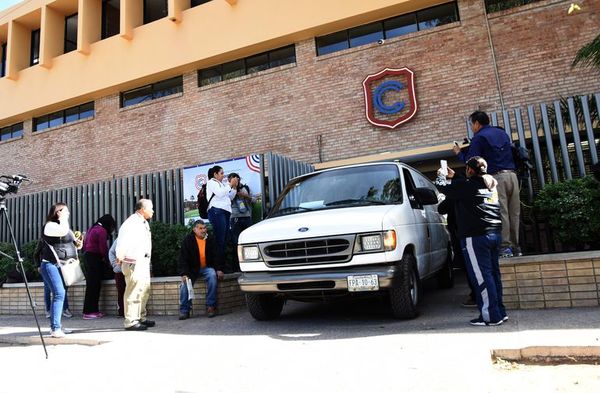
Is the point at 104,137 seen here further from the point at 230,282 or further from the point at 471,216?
the point at 471,216

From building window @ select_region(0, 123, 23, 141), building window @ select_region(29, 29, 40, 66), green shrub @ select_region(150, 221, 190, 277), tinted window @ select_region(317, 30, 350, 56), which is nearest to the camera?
green shrub @ select_region(150, 221, 190, 277)

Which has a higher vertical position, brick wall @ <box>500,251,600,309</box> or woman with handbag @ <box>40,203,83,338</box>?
woman with handbag @ <box>40,203,83,338</box>

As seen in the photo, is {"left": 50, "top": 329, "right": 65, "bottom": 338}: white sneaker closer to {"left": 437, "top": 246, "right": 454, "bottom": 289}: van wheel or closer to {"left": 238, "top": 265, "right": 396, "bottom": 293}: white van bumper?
{"left": 238, "top": 265, "right": 396, "bottom": 293}: white van bumper

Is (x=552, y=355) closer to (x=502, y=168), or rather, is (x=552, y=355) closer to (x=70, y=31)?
(x=502, y=168)

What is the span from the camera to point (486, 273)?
467 cm

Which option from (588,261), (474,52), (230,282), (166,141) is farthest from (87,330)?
(474,52)

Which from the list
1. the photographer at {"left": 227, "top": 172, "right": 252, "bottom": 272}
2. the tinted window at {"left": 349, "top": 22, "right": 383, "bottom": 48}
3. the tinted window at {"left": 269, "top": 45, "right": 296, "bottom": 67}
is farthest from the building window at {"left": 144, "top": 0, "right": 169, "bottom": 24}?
the photographer at {"left": 227, "top": 172, "right": 252, "bottom": 272}

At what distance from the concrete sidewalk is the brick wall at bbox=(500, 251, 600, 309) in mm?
209

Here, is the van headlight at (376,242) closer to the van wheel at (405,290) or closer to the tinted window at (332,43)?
the van wheel at (405,290)

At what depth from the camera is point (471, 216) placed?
4.77m

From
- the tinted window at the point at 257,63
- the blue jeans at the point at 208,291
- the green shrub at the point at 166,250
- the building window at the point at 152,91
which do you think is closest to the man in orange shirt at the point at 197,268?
the blue jeans at the point at 208,291

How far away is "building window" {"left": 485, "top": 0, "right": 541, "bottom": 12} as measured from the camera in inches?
417

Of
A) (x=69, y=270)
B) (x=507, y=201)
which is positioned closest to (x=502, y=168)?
(x=507, y=201)

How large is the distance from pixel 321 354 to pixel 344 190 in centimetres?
229
